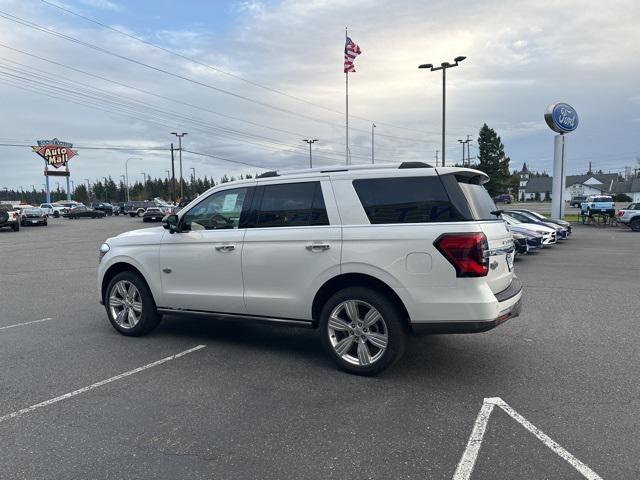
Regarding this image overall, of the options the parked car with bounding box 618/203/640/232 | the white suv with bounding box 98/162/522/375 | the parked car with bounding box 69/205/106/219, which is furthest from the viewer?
the parked car with bounding box 69/205/106/219

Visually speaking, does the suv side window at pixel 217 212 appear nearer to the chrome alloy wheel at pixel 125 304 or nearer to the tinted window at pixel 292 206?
Result: the tinted window at pixel 292 206

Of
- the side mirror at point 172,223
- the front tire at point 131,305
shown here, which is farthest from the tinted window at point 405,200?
the front tire at point 131,305

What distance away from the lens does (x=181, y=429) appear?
12.0 feet

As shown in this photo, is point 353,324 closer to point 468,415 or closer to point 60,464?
point 468,415

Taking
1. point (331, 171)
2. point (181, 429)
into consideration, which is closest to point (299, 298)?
point (331, 171)

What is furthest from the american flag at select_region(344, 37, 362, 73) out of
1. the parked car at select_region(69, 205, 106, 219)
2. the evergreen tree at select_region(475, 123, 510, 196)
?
the evergreen tree at select_region(475, 123, 510, 196)

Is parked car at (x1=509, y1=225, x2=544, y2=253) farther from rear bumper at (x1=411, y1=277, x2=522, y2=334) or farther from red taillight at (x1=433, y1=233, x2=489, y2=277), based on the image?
red taillight at (x1=433, y1=233, x2=489, y2=277)

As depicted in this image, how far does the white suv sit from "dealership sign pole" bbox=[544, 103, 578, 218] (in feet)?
91.4

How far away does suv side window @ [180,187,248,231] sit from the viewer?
212 inches

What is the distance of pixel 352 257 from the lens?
14.8ft

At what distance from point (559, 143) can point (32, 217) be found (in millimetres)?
36481

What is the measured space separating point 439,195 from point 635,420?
2.31 metres

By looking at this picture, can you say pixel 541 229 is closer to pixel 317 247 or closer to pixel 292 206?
pixel 292 206

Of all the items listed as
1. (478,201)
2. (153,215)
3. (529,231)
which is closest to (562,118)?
(529,231)
